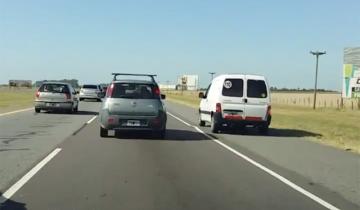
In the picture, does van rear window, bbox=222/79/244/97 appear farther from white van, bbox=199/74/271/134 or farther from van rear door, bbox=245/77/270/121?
van rear door, bbox=245/77/270/121

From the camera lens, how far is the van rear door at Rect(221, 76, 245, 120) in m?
23.3

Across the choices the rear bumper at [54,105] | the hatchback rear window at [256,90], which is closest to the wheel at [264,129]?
the hatchback rear window at [256,90]

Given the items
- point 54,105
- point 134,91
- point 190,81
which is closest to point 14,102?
point 54,105

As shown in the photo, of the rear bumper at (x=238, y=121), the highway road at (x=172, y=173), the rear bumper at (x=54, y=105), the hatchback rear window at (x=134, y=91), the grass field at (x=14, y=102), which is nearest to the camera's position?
the highway road at (x=172, y=173)

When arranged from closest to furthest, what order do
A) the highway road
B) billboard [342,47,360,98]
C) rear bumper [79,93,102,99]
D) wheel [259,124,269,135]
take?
the highway road → wheel [259,124,269,135] → billboard [342,47,360,98] → rear bumper [79,93,102,99]

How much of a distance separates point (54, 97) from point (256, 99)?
15.2 metres

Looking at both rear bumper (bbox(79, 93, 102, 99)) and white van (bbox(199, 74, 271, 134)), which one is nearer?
white van (bbox(199, 74, 271, 134))

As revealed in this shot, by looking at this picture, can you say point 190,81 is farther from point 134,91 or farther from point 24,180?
point 24,180

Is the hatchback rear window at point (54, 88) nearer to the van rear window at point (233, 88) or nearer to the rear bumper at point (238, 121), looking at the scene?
the van rear window at point (233, 88)

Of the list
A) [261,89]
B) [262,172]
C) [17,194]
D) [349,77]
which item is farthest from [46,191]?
[349,77]

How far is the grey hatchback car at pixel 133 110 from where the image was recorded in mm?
20016

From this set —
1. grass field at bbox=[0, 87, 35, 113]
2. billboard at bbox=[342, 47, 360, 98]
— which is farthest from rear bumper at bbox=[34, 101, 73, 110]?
billboard at bbox=[342, 47, 360, 98]

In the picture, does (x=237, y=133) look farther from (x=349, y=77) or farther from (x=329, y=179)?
(x=349, y=77)

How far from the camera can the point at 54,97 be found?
3541cm
